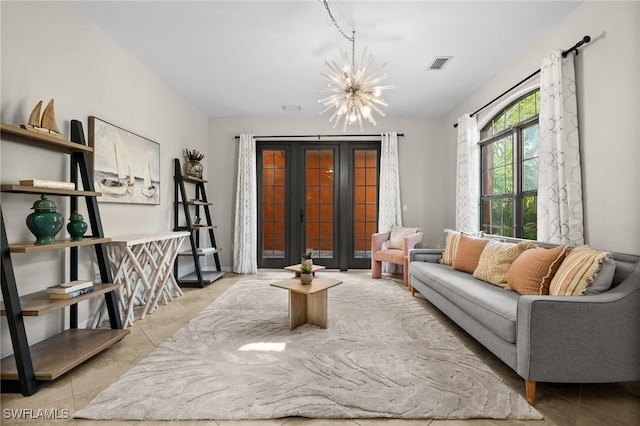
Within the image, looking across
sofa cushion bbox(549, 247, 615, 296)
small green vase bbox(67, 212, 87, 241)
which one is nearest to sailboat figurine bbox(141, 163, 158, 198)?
small green vase bbox(67, 212, 87, 241)

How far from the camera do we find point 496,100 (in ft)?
12.6

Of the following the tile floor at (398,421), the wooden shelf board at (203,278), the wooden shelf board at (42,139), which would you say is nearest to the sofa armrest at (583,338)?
the tile floor at (398,421)

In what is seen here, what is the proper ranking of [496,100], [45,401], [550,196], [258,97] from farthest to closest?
[258,97], [496,100], [550,196], [45,401]

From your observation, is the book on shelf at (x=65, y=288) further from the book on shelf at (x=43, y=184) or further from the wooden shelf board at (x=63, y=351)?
the book on shelf at (x=43, y=184)

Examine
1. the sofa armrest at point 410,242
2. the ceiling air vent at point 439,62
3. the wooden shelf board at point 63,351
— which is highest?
the ceiling air vent at point 439,62

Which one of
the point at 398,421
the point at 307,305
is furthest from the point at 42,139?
the point at 398,421

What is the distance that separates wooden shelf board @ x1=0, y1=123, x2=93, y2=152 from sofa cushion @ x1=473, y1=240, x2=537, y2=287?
353 centimetres

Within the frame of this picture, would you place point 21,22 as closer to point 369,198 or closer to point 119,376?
point 119,376

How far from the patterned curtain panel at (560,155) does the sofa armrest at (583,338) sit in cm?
95

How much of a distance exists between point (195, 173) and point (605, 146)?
4.82 m

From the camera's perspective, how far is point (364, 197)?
5789mm

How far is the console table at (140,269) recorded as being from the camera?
9.57 ft

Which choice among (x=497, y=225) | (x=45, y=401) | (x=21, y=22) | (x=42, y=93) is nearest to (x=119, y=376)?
(x=45, y=401)

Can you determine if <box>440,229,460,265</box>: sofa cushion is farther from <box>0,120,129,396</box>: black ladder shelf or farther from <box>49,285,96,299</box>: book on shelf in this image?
<box>49,285,96,299</box>: book on shelf
